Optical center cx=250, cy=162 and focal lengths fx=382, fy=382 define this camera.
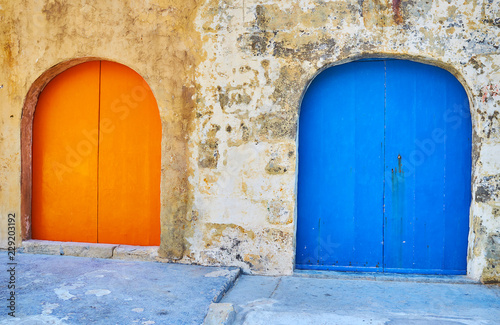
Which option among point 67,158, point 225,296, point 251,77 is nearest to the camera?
point 225,296

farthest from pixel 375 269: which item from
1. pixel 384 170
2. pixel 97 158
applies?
pixel 97 158

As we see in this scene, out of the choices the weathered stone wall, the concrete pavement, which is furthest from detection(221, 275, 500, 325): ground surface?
the weathered stone wall

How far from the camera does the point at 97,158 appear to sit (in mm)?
4062

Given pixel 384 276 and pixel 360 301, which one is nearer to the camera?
pixel 360 301

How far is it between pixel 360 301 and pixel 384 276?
637mm

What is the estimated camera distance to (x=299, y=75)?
3.48m

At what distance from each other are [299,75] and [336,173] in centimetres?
99

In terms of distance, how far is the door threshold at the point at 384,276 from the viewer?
11.0 ft

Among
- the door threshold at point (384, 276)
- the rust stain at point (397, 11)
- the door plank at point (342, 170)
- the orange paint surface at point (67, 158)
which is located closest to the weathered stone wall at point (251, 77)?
the rust stain at point (397, 11)

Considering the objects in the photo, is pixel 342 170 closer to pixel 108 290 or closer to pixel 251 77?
pixel 251 77

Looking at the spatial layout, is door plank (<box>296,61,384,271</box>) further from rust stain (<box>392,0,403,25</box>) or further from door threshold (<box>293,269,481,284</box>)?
rust stain (<box>392,0,403,25</box>)

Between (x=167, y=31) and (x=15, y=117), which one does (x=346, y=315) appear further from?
(x=15, y=117)

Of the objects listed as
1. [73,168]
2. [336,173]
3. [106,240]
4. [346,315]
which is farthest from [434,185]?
[73,168]

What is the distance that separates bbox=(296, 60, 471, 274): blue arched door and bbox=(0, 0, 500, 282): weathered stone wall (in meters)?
0.17
